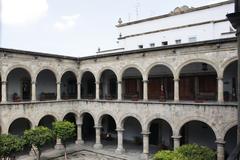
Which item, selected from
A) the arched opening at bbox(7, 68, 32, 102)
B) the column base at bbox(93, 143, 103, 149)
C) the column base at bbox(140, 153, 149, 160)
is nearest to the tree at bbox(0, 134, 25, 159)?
the arched opening at bbox(7, 68, 32, 102)

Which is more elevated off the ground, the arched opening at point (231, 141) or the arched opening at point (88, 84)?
the arched opening at point (88, 84)

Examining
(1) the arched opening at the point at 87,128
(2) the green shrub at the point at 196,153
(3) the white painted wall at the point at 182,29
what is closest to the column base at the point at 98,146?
(1) the arched opening at the point at 87,128

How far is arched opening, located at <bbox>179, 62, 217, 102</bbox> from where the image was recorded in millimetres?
18547

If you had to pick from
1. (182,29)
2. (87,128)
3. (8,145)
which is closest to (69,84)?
(87,128)

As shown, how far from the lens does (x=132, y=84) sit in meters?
23.2

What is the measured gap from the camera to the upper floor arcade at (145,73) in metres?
16.2

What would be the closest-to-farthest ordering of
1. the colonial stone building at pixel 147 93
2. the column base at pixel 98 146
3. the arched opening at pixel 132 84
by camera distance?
the colonial stone building at pixel 147 93 < the column base at pixel 98 146 < the arched opening at pixel 132 84

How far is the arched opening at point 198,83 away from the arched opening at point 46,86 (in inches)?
453

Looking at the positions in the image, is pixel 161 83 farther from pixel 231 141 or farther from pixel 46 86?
pixel 46 86

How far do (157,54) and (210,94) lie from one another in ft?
15.8

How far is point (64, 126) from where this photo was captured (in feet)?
61.3

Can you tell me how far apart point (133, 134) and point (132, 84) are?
4.95 m

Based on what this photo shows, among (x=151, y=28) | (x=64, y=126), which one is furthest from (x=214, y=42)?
(x=64, y=126)

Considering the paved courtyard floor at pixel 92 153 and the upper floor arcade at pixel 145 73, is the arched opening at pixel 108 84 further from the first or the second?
the paved courtyard floor at pixel 92 153
